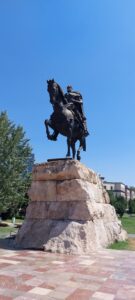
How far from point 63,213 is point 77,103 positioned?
162 inches

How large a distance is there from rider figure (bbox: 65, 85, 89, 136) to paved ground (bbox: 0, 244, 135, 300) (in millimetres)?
5130

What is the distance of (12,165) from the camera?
2797 centimetres

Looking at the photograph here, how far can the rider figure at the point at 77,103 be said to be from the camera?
1227 cm

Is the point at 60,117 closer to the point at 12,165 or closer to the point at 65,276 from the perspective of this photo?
the point at 65,276

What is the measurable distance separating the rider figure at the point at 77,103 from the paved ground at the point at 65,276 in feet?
16.8

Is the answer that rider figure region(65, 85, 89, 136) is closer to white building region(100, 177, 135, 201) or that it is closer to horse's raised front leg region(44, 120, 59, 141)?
horse's raised front leg region(44, 120, 59, 141)

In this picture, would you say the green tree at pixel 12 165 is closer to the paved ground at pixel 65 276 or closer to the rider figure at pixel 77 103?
the rider figure at pixel 77 103

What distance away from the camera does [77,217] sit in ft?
34.2

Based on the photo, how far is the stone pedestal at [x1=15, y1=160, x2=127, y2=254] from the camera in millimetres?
9867

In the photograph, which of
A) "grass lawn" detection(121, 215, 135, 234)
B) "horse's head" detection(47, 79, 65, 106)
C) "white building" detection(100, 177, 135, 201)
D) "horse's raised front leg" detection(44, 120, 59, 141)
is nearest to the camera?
"horse's head" detection(47, 79, 65, 106)

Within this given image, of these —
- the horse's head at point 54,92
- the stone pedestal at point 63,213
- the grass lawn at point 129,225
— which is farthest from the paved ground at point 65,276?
the grass lawn at point 129,225

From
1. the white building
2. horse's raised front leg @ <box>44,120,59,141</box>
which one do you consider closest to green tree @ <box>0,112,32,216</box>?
horse's raised front leg @ <box>44,120,59,141</box>

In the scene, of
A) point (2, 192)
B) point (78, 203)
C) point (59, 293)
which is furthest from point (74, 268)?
point (2, 192)

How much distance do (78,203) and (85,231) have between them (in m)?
0.99
